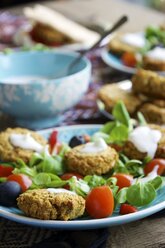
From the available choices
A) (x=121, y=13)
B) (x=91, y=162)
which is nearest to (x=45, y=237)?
(x=91, y=162)

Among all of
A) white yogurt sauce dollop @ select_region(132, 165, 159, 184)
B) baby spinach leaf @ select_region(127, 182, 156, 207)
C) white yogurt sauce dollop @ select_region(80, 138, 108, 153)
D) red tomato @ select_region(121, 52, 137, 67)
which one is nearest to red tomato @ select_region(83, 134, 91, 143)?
white yogurt sauce dollop @ select_region(80, 138, 108, 153)

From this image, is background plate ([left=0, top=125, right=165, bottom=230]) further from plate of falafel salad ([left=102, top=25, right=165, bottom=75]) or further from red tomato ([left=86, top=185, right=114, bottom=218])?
plate of falafel salad ([left=102, top=25, right=165, bottom=75])

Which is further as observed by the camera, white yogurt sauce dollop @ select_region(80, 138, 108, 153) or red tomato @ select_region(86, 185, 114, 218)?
white yogurt sauce dollop @ select_region(80, 138, 108, 153)

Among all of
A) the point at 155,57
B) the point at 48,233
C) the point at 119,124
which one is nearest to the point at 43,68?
the point at 155,57

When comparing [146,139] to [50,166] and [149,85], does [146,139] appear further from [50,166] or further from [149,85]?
[149,85]

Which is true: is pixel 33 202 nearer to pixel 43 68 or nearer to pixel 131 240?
pixel 131 240

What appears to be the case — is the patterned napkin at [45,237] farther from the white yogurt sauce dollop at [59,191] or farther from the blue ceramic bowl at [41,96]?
the blue ceramic bowl at [41,96]
